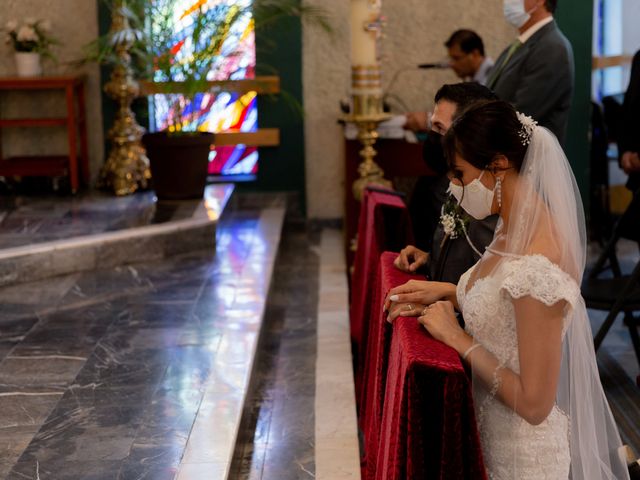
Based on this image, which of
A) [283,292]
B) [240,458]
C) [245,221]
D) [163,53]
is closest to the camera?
[240,458]

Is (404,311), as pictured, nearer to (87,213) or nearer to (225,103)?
(87,213)

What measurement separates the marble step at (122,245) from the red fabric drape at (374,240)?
1627 mm

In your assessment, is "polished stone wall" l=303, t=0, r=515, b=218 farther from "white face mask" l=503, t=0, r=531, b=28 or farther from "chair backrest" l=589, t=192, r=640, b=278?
"chair backrest" l=589, t=192, r=640, b=278

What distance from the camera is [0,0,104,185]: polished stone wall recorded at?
297 inches

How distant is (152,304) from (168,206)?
68.6 inches

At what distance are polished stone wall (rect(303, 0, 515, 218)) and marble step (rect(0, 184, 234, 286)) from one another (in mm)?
1313

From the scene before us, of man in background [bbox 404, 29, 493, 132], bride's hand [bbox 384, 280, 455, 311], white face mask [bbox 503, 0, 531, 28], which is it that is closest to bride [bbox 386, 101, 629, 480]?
bride's hand [bbox 384, 280, 455, 311]

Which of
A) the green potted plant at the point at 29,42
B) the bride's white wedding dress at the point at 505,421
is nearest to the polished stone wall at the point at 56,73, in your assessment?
the green potted plant at the point at 29,42

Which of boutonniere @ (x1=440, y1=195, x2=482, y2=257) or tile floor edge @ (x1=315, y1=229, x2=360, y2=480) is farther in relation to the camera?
tile floor edge @ (x1=315, y1=229, x2=360, y2=480)

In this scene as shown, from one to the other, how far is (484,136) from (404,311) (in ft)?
1.74

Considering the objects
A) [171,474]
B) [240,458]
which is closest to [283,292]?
[240,458]

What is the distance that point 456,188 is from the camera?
254 cm

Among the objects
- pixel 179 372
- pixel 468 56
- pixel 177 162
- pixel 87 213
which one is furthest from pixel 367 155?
pixel 179 372

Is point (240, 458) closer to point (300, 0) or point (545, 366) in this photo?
point (545, 366)
